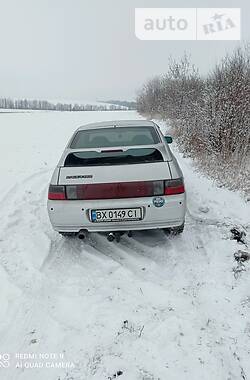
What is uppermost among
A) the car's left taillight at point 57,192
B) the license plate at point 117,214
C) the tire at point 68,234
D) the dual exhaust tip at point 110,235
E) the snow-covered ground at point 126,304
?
the car's left taillight at point 57,192

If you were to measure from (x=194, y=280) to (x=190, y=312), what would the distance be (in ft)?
1.70

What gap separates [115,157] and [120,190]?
49cm

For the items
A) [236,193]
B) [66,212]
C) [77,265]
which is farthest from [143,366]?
[236,193]

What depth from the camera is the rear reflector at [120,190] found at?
3.34 m

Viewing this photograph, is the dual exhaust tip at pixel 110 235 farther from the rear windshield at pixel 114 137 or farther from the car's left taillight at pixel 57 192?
the rear windshield at pixel 114 137

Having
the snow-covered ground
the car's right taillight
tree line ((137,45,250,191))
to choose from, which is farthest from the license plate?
tree line ((137,45,250,191))

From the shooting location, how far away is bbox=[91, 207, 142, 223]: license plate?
3.38 meters

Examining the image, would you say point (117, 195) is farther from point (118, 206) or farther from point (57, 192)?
point (57, 192)

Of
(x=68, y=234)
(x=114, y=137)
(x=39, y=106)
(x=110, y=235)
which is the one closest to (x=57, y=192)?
(x=68, y=234)

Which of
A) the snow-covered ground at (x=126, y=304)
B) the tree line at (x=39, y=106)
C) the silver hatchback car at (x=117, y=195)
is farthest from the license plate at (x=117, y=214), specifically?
the tree line at (x=39, y=106)

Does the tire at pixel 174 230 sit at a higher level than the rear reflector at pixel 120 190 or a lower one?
lower

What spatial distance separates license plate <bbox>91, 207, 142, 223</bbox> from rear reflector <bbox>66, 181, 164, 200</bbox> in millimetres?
155

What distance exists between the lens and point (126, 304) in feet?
9.11

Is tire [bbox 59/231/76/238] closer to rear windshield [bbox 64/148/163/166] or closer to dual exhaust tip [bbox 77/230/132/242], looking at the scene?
dual exhaust tip [bbox 77/230/132/242]
